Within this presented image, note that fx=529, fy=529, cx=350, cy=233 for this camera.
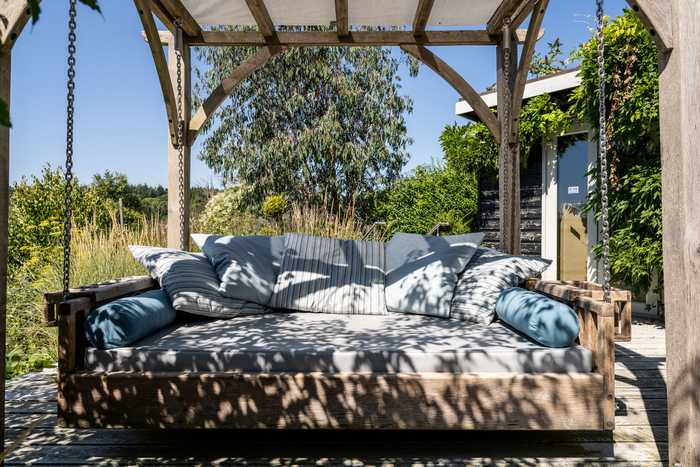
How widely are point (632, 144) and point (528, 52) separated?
6.13 feet

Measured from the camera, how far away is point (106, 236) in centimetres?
508

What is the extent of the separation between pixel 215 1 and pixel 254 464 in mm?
2914

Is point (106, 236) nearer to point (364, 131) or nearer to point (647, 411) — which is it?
point (647, 411)

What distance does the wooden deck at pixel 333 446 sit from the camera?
7.11ft

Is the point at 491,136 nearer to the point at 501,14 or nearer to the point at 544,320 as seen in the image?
the point at 501,14

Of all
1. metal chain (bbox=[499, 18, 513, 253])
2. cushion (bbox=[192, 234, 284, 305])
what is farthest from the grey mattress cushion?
metal chain (bbox=[499, 18, 513, 253])

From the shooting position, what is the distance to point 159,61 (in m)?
3.57

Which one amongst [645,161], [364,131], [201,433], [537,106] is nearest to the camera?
[201,433]

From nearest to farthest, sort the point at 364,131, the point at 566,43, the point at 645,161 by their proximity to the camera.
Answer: the point at 645,161, the point at 566,43, the point at 364,131

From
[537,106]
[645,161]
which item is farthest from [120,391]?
[537,106]

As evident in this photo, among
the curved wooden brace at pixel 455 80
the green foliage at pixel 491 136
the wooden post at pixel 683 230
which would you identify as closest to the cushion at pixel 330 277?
the curved wooden brace at pixel 455 80

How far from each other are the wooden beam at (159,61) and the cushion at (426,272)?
1.82 m

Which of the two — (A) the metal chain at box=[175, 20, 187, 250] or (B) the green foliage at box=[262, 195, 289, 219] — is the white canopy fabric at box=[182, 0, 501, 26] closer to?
(A) the metal chain at box=[175, 20, 187, 250]

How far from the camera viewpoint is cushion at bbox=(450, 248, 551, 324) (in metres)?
2.90
